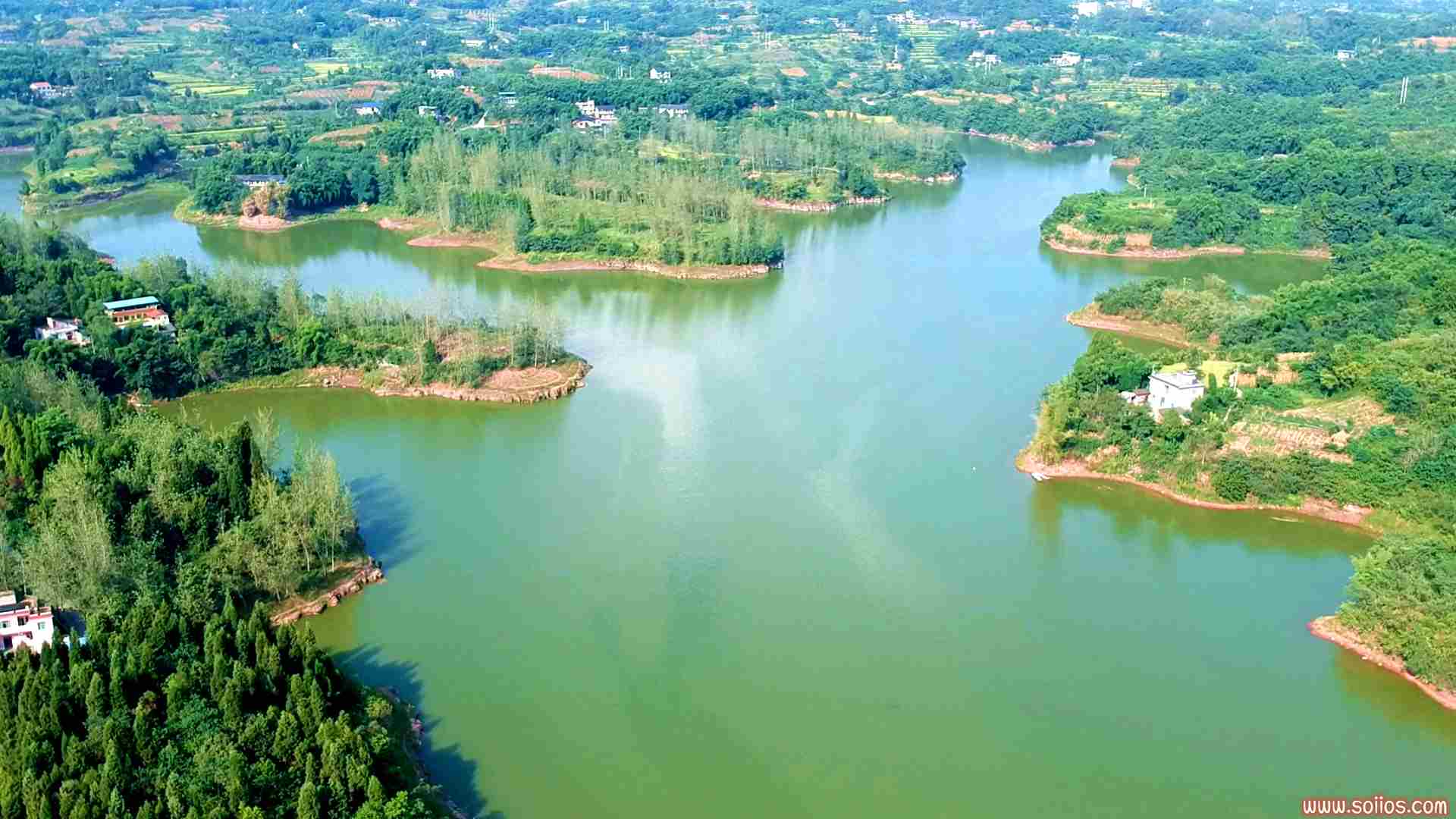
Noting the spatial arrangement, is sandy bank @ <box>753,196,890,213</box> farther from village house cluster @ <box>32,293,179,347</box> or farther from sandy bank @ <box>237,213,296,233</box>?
village house cluster @ <box>32,293,179,347</box>

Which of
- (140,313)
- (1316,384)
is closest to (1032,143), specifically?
(1316,384)

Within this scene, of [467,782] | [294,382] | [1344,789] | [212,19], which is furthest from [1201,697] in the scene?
[212,19]

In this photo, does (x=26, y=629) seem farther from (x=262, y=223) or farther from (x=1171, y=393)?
(x=262, y=223)

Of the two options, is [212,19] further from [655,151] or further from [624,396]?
[624,396]

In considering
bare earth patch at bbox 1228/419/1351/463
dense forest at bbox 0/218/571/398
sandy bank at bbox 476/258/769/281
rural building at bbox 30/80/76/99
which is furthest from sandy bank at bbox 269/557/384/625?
rural building at bbox 30/80/76/99

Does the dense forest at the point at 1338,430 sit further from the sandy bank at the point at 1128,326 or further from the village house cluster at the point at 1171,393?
the sandy bank at the point at 1128,326

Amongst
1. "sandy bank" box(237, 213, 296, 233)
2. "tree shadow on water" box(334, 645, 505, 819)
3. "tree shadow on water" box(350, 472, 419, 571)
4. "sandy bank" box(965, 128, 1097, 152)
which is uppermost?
"sandy bank" box(965, 128, 1097, 152)
